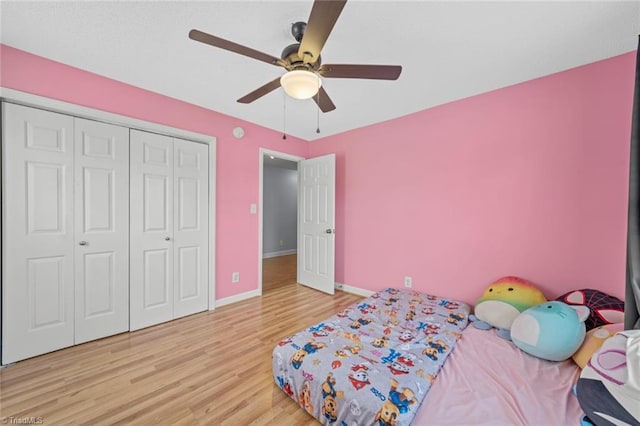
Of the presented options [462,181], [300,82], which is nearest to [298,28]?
[300,82]

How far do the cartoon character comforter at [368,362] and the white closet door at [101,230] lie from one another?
5.89 feet

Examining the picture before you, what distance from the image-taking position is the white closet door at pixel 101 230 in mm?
2143

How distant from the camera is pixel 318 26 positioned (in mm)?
1205

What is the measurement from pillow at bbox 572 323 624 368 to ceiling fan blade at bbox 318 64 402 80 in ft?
6.85

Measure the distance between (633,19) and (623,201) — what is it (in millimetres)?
1229

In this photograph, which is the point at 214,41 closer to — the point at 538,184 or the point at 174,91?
the point at 174,91

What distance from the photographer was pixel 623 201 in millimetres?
1827

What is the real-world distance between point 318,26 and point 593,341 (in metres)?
2.48

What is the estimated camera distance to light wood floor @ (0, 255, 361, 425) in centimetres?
144

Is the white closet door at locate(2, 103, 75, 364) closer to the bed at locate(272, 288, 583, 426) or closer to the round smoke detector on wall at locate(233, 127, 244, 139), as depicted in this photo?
the round smoke detector on wall at locate(233, 127, 244, 139)

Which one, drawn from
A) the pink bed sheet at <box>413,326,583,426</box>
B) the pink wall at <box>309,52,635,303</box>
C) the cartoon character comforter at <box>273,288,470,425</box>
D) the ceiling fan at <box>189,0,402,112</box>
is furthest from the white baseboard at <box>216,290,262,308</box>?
the ceiling fan at <box>189,0,402,112</box>

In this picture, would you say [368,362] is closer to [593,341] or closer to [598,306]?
[593,341]

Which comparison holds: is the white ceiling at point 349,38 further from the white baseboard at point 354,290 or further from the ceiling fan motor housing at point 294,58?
the white baseboard at point 354,290

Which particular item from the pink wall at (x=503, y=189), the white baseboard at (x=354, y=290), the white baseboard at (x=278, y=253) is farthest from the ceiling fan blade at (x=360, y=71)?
the white baseboard at (x=278, y=253)
